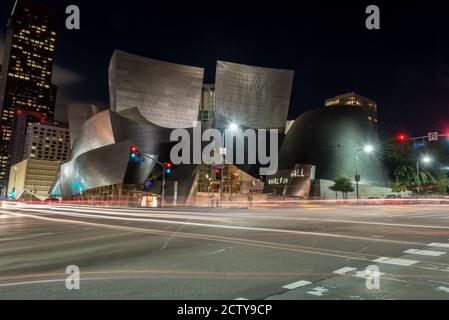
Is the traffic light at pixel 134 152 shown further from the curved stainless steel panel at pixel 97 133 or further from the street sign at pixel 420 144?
the curved stainless steel panel at pixel 97 133

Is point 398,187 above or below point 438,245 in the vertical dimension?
above

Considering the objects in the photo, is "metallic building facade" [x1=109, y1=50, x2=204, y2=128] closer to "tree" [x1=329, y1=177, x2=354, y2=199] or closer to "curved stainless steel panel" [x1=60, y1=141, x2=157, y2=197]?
"curved stainless steel panel" [x1=60, y1=141, x2=157, y2=197]

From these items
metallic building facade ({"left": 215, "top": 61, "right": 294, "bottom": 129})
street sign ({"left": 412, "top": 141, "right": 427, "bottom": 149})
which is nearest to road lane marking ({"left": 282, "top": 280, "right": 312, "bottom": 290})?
street sign ({"left": 412, "top": 141, "right": 427, "bottom": 149})

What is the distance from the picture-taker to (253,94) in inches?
3770

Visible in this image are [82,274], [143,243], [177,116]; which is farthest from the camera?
[177,116]

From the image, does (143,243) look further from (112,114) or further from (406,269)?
(112,114)

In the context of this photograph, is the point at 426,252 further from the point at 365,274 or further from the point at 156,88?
the point at 156,88

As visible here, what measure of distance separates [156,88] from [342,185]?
5458cm

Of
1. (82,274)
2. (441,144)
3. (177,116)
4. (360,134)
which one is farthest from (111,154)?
(441,144)

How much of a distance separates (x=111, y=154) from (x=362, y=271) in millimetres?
60761

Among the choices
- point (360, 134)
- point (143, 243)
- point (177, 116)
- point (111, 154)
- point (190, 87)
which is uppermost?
point (190, 87)

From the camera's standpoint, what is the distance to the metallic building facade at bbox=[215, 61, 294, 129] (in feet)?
307

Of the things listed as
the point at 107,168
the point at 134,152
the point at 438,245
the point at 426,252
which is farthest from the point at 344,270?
the point at 107,168

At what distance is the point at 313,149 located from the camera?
68.4m
